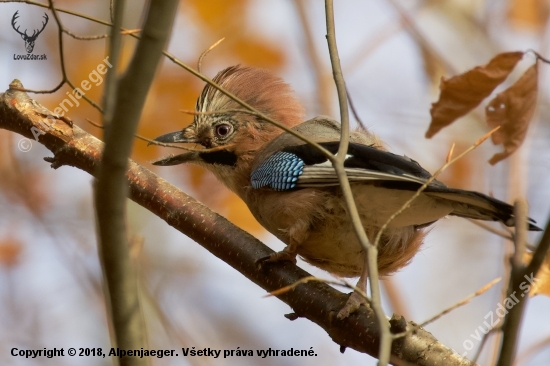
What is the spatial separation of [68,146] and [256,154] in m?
1.41

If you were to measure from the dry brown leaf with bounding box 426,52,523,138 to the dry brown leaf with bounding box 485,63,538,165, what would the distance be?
99mm

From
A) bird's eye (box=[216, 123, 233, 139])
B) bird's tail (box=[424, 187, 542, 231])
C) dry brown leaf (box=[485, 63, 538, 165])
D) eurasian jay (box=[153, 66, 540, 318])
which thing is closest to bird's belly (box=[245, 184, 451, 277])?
eurasian jay (box=[153, 66, 540, 318])

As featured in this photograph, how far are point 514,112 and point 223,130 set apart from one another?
2.70 metres

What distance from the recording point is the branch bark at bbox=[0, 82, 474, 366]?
400cm

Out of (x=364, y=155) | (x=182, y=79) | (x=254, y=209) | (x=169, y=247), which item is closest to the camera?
(x=364, y=155)

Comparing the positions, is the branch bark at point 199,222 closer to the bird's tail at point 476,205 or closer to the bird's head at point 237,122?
the bird's head at point 237,122

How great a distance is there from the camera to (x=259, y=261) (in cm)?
420

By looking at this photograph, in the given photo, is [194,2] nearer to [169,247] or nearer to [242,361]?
[169,247]

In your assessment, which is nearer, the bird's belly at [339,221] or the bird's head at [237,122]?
the bird's belly at [339,221]

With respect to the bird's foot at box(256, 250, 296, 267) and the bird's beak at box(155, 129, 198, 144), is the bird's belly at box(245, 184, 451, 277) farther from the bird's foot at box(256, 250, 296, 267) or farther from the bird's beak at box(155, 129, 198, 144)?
the bird's beak at box(155, 129, 198, 144)

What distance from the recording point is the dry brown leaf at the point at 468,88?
9.10ft

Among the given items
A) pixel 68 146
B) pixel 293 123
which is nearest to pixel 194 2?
pixel 293 123

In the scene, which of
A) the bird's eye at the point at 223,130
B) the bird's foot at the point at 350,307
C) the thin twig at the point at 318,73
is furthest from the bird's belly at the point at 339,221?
the thin twig at the point at 318,73

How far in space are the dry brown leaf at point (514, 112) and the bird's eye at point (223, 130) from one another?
2.55 meters
